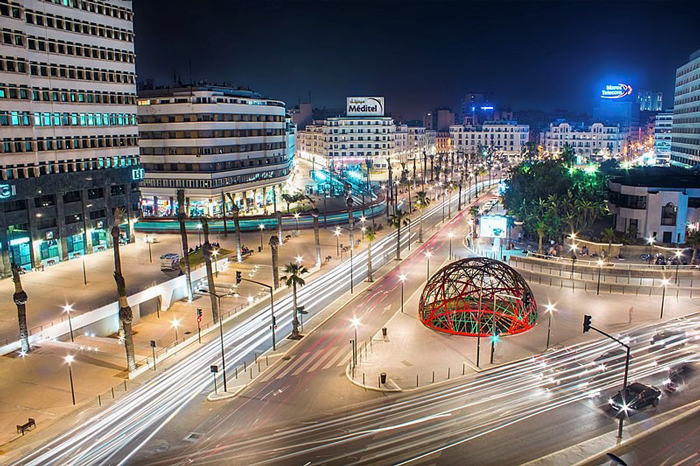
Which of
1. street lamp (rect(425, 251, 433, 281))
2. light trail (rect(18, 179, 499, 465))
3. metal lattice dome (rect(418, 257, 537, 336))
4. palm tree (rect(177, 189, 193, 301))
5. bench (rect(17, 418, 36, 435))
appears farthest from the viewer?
street lamp (rect(425, 251, 433, 281))

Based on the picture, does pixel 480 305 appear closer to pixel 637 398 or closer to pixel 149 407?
pixel 637 398

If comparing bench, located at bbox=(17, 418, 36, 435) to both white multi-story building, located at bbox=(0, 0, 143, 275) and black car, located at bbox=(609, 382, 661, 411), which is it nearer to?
white multi-story building, located at bbox=(0, 0, 143, 275)

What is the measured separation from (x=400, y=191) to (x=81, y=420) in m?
139

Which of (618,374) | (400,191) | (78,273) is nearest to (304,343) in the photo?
(618,374)

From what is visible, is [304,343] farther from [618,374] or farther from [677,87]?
[677,87]

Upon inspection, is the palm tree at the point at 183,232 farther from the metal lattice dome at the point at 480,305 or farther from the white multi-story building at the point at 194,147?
the white multi-story building at the point at 194,147

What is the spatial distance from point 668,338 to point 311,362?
30462 millimetres

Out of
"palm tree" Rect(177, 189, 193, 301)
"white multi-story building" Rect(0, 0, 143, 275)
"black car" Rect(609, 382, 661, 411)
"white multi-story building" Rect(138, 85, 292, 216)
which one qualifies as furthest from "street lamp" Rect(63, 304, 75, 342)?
"white multi-story building" Rect(138, 85, 292, 216)

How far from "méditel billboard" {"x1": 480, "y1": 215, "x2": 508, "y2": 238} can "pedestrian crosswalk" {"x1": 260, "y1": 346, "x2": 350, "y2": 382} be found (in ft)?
133

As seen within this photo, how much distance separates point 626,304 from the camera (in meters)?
60.6

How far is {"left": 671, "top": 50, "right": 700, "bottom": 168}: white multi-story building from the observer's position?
12962 cm

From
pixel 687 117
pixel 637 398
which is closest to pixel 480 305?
pixel 637 398

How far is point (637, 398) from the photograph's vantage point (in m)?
37.8

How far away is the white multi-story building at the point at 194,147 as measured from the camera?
10950 cm
